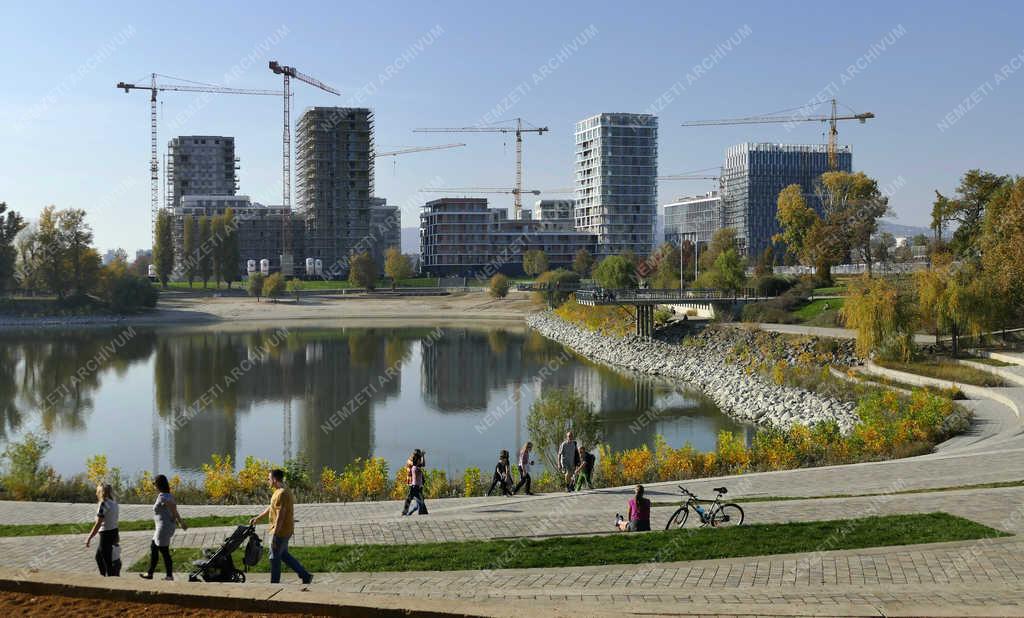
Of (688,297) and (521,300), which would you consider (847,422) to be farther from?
(521,300)

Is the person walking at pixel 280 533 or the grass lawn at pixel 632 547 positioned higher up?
the person walking at pixel 280 533

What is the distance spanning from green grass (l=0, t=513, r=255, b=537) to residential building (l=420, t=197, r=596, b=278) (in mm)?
132594

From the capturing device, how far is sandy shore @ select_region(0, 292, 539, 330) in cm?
9238

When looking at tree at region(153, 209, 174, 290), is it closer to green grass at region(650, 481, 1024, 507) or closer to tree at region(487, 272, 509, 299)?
tree at region(487, 272, 509, 299)

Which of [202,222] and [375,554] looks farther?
[202,222]

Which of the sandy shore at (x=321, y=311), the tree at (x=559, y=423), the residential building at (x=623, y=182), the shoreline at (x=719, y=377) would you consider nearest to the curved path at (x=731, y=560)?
the tree at (x=559, y=423)

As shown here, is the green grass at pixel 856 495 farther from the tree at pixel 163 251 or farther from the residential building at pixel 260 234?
the residential building at pixel 260 234

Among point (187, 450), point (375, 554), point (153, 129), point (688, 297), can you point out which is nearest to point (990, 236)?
point (688, 297)

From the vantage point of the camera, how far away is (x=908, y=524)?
1315 centimetres

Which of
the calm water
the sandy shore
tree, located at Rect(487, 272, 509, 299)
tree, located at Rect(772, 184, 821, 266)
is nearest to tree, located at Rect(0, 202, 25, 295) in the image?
the sandy shore

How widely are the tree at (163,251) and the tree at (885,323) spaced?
338 ft

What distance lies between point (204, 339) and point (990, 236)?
59.6 m

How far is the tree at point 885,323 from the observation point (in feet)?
125

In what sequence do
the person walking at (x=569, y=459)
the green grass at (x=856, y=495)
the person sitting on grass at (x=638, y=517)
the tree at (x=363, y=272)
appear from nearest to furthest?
the person sitting on grass at (x=638, y=517)
the green grass at (x=856, y=495)
the person walking at (x=569, y=459)
the tree at (x=363, y=272)
